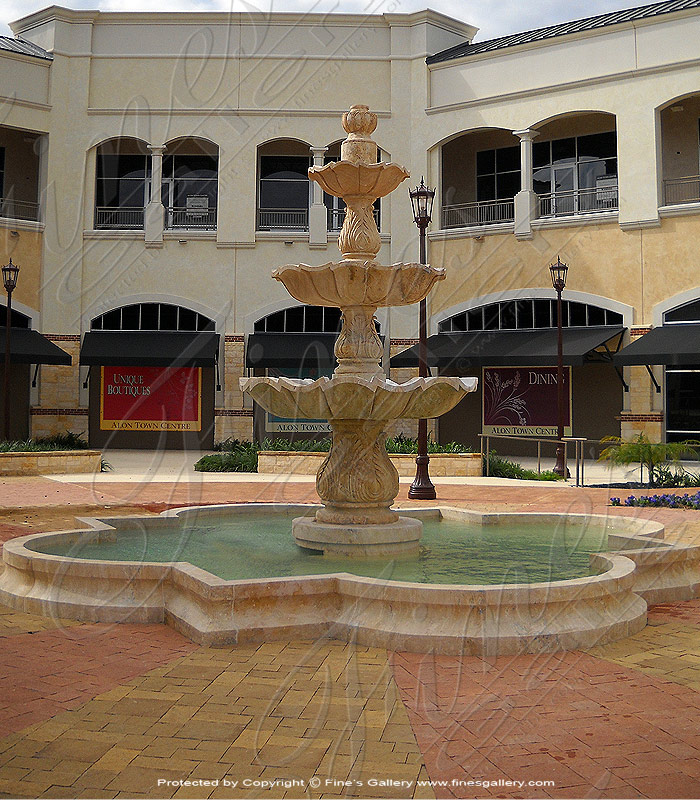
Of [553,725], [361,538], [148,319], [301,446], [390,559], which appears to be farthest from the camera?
[148,319]

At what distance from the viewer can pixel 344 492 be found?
859 centimetres

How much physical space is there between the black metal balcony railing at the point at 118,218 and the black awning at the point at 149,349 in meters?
3.90

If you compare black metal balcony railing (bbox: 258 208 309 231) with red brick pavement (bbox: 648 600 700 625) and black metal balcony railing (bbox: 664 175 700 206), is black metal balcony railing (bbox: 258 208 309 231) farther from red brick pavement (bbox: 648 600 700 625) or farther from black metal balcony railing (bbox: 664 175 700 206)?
red brick pavement (bbox: 648 600 700 625)

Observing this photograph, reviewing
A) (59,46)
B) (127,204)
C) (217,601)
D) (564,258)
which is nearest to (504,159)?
(564,258)

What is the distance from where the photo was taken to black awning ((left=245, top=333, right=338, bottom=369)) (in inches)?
1080

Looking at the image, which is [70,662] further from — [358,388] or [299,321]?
[299,321]

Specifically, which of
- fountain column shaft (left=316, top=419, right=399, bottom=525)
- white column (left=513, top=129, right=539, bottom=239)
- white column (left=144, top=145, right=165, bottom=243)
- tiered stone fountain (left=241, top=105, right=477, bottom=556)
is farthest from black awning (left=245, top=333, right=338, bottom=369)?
fountain column shaft (left=316, top=419, right=399, bottom=525)

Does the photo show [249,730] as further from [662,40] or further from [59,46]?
[59,46]

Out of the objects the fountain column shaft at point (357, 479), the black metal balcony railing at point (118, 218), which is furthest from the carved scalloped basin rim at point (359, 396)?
the black metal balcony railing at point (118, 218)

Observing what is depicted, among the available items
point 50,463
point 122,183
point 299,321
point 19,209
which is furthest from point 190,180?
point 50,463

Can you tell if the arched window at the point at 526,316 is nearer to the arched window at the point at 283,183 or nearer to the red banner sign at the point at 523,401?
the red banner sign at the point at 523,401

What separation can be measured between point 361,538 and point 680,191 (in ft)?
71.8

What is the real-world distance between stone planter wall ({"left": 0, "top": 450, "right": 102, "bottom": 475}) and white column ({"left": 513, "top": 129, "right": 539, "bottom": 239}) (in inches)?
585

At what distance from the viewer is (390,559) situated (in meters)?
8.13
